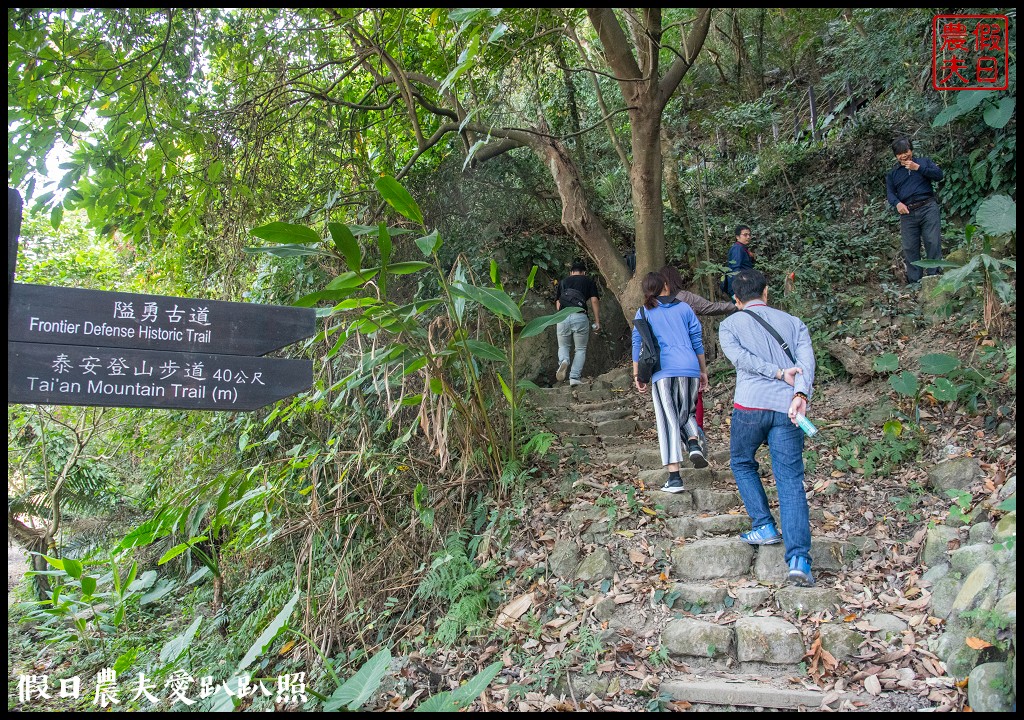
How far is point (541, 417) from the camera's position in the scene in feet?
21.1

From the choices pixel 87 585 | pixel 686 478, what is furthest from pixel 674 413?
pixel 87 585

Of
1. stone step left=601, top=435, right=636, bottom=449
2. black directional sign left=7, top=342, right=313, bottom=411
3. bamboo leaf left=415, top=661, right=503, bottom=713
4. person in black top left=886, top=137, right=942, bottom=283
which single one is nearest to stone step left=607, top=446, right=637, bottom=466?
stone step left=601, top=435, right=636, bottom=449

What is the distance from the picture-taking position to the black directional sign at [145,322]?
2705mm

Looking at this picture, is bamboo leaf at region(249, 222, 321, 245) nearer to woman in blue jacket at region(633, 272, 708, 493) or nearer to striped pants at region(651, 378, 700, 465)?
woman in blue jacket at region(633, 272, 708, 493)

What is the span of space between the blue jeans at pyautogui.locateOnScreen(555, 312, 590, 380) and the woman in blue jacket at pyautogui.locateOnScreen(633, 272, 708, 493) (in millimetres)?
3012

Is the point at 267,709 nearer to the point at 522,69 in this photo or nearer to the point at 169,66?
the point at 169,66

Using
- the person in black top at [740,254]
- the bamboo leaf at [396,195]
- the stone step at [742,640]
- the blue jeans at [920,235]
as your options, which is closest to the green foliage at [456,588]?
the stone step at [742,640]

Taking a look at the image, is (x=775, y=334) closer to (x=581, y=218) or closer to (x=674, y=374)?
(x=674, y=374)

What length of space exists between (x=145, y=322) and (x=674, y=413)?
12.3ft

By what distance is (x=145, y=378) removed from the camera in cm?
280

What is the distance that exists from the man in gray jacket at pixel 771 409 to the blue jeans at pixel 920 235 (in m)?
4.45

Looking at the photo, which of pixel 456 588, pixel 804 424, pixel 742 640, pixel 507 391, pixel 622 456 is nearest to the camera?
pixel 742 640

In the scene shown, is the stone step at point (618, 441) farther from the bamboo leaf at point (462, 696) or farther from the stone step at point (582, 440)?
the bamboo leaf at point (462, 696)

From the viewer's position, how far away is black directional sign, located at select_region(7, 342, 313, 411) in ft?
8.73
